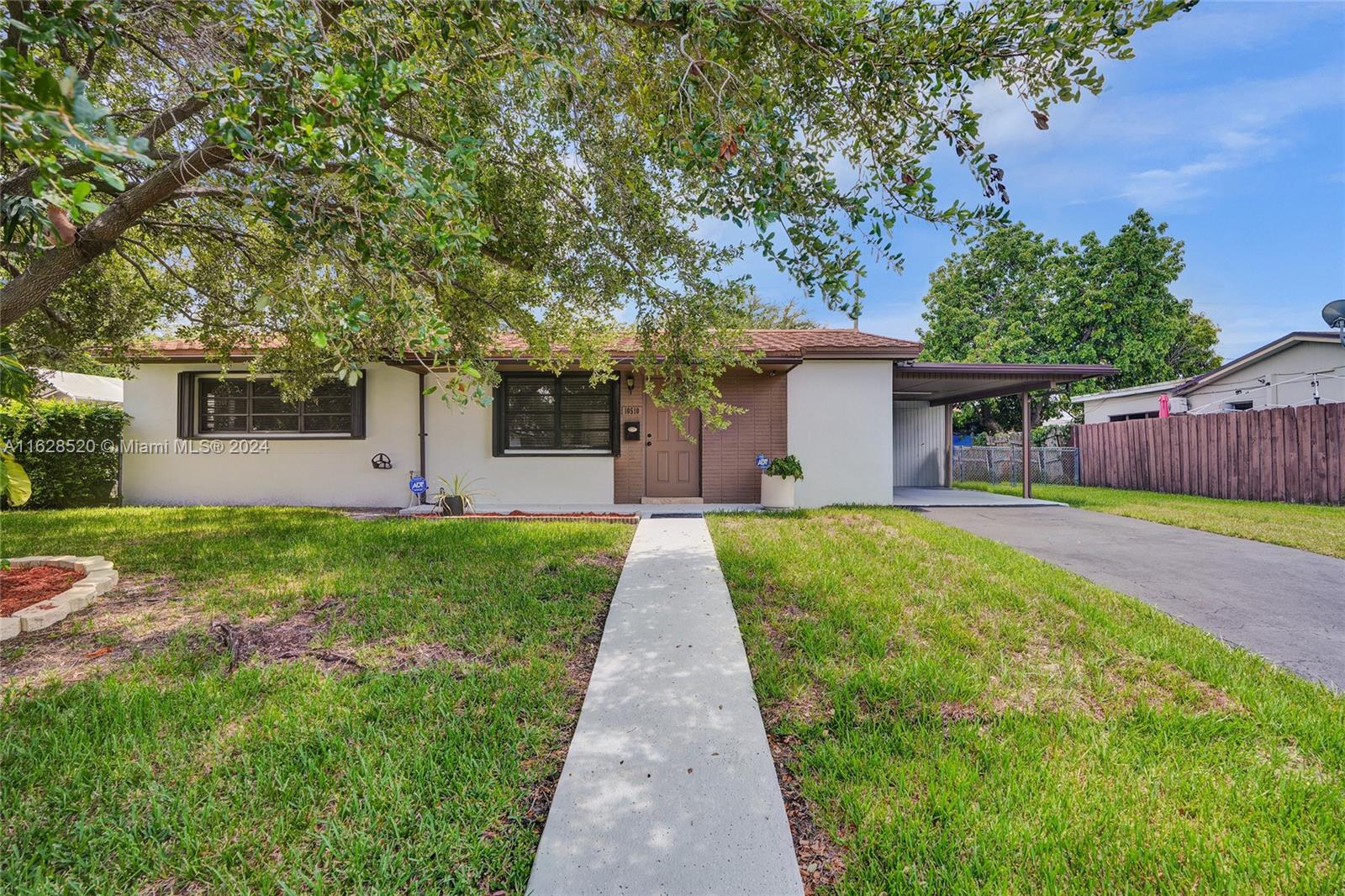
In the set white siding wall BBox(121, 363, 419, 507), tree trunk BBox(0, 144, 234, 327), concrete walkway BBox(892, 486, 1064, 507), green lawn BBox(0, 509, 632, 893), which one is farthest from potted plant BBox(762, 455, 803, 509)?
tree trunk BBox(0, 144, 234, 327)

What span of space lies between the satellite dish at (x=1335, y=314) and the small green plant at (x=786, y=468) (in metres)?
9.56

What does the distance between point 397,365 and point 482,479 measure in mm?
2258

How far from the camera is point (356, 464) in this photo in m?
8.98

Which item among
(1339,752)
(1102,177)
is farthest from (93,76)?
(1102,177)

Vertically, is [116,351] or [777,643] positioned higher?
[116,351]

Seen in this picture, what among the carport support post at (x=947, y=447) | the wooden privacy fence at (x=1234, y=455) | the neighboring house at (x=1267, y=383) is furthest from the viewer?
the carport support post at (x=947, y=447)

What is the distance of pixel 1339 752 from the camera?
205 cm

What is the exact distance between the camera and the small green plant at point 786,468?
27.4 feet

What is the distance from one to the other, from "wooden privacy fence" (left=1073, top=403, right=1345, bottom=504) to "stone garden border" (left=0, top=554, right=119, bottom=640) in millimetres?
16493

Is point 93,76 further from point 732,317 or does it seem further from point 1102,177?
point 1102,177

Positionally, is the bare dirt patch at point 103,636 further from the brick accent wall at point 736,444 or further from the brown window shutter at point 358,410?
the brick accent wall at point 736,444

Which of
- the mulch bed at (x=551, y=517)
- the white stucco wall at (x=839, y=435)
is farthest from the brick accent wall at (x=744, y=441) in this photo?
the mulch bed at (x=551, y=517)

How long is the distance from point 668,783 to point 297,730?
1577mm

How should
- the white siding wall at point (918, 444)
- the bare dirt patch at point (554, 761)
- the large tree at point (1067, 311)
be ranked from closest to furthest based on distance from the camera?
1. the bare dirt patch at point (554, 761)
2. the white siding wall at point (918, 444)
3. the large tree at point (1067, 311)
